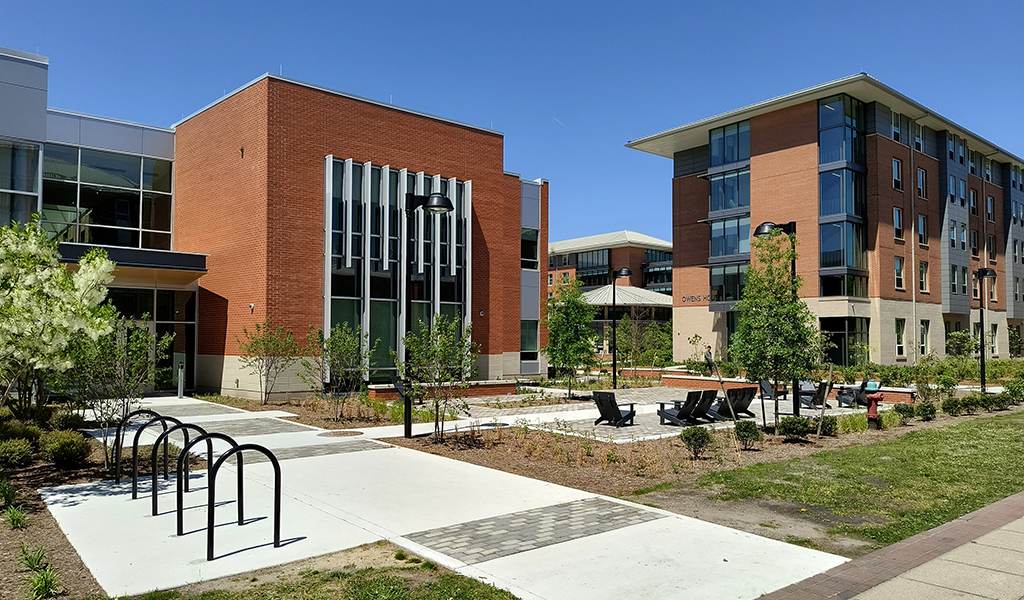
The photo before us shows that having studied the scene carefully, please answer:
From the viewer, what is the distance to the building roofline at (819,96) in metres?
36.9

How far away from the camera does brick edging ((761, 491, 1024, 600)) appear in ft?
19.5

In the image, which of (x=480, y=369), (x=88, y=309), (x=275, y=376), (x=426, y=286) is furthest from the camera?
(x=480, y=369)

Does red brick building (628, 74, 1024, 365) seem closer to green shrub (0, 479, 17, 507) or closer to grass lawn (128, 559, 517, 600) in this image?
grass lawn (128, 559, 517, 600)

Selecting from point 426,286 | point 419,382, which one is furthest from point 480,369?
point 419,382

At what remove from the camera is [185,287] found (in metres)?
26.2

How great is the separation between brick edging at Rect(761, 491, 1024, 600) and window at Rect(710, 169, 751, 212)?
115 feet

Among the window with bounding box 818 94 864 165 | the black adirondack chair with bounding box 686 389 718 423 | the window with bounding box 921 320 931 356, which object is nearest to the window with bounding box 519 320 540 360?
the black adirondack chair with bounding box 686 389 718 423

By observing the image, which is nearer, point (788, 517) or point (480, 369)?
point (788, 517)

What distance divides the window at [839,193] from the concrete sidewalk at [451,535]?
32937 mm

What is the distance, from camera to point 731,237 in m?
42.5

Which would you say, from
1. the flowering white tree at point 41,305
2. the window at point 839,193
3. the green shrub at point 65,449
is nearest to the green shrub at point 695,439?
the flowering white tree at point 41,305

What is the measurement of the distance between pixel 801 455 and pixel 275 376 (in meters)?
16.2

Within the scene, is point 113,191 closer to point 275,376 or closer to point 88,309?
point 275,376

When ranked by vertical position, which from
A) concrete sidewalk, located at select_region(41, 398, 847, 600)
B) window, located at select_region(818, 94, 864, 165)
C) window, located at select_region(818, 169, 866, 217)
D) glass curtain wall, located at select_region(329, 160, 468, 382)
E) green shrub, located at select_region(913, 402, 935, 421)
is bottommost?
concrete sidewalk, located at select_region(41, 398, 847, 600)
